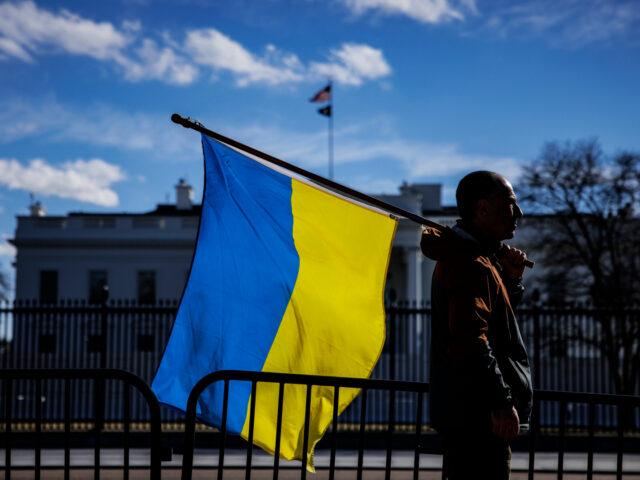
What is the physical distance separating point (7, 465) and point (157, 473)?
0.95 meters

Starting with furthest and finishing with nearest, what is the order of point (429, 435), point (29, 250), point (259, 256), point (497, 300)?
point (29, 250), point (429, 435), point (259, 256), point (497, 300)

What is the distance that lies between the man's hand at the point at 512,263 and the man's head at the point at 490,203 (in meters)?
0.14

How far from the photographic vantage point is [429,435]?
14.0 meters

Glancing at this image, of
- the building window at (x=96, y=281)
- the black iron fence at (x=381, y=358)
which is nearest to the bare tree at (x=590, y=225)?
the black iron fence at (x=381, y=358)

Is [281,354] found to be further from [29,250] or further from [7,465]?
[29,250]

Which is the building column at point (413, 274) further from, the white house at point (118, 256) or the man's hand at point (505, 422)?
the man's hand at point (505, 422)

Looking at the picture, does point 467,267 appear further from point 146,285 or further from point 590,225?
point 146,285

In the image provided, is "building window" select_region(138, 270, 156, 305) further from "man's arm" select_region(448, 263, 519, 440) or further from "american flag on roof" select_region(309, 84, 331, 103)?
"man's arm" select_region(448, 263, 519, 440)

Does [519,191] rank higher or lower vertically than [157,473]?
higher

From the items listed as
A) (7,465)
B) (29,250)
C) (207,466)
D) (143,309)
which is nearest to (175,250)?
(29,250)

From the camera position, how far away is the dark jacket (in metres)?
2.68

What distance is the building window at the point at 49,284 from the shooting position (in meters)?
39.1

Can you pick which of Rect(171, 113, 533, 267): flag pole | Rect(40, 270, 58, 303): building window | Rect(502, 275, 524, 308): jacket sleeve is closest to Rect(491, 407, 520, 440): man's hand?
Rect(502, 275, 524, 308): jacket sleeve

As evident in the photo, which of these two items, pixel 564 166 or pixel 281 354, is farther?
pixel 564 166
